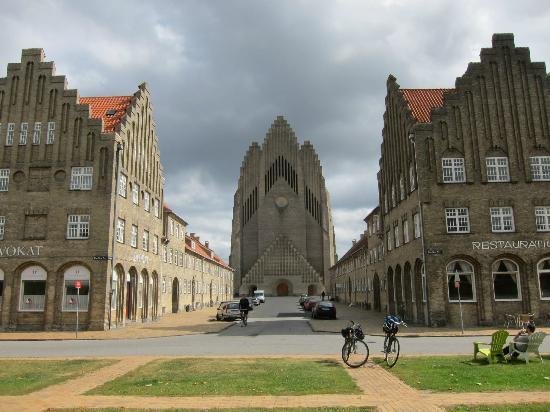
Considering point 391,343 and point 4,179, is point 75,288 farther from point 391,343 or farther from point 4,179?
point 391,343

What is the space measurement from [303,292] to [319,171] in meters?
26.6

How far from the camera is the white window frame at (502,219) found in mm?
30922

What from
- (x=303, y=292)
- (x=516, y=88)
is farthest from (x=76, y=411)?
(x=303, y=292)

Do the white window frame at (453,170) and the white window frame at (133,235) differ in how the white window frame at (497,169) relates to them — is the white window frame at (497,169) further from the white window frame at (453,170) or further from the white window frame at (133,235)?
the white window frame at (133,235)

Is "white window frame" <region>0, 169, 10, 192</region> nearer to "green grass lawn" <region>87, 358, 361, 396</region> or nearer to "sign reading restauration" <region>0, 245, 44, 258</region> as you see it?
"sign reading restauration" <region>0, 245, 44, 258</region>

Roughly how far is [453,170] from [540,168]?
18.1 feet

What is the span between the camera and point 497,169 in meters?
→ 31.9

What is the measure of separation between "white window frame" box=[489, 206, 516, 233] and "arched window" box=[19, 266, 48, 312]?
2844 centimetres

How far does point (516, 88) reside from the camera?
1287 inches

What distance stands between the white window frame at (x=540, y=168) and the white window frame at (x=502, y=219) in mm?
2793

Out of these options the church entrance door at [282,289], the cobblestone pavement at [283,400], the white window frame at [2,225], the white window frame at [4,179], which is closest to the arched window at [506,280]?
the cobblestone pavement at [283,400]

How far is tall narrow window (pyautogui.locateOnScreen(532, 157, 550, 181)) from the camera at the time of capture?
3162 cm

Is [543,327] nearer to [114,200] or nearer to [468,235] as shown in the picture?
[468,235]

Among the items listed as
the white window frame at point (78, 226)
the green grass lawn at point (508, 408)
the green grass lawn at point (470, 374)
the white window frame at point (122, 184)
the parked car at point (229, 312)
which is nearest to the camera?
the green grass lawn at point (508, 408)
